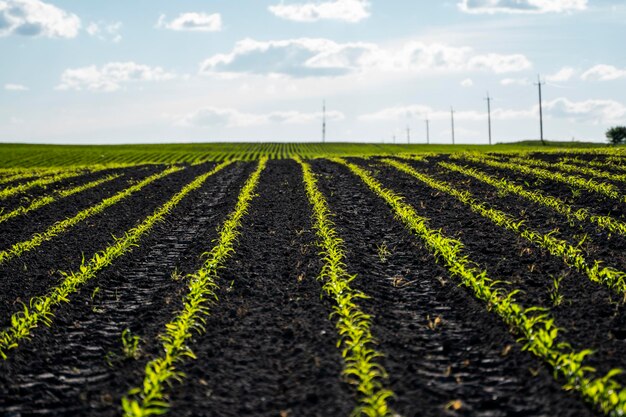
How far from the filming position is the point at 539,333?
6418 millimetres

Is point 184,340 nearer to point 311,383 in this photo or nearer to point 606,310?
point 311,383

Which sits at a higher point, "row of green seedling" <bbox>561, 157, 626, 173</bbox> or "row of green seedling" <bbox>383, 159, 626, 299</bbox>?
"row of green seedling" <bbox>561, 157, 626, 173</bbox>

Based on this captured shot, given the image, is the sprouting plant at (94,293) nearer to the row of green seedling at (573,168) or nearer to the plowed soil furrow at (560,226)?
the plowed soil furrow at (560,226)

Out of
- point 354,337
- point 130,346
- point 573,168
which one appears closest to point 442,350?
point 354,337

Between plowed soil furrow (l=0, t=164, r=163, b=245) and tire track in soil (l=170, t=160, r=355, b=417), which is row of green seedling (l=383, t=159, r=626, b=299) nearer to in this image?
tire track in soil (l=170, t=160, r=355, b=417)

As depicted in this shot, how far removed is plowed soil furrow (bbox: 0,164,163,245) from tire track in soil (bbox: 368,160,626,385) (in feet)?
31.3

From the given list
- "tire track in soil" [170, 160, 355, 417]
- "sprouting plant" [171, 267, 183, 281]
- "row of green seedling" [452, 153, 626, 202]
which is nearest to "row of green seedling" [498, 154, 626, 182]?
"row of green seedling" [452, 153, 626, 202]

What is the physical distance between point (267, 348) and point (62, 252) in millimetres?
7033

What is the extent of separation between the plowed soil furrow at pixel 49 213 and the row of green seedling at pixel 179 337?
5579 mm

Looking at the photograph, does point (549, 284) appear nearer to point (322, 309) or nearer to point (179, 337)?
point (322, 309)

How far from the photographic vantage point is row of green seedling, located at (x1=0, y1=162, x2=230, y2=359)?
289 inches

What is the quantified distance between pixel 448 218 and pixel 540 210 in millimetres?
2385

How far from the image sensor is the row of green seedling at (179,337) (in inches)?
214

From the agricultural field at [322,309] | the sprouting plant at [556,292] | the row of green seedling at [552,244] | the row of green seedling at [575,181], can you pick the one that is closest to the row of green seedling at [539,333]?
the agricultural field at [322,309]
